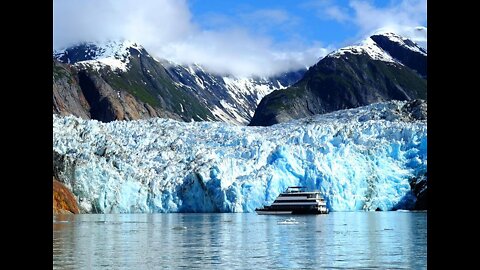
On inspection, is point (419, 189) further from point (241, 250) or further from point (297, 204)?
point (241, 250)

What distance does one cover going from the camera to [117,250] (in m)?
27.8

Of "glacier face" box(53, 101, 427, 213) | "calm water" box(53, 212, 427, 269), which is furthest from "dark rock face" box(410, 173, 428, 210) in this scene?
"calm water" box(53, 212, 427, 269)

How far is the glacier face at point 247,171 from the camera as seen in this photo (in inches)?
2778

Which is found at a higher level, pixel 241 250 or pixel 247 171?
pixel 247 171

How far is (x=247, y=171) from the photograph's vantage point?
7219 cm

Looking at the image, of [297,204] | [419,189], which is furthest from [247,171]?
[419,189]

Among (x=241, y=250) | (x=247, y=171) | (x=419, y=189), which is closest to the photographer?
(x=241, y=250)

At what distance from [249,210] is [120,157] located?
15.4 m

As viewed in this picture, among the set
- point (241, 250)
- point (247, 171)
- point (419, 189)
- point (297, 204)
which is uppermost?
point (247, 171)

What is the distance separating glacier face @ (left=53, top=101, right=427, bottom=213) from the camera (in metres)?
70.6

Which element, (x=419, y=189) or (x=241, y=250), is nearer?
(x=241, y=250)

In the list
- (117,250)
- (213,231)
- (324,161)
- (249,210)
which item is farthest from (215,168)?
(117,250)

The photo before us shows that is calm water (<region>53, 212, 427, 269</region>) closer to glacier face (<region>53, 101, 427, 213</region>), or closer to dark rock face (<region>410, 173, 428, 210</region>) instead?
glacier face (<region>53, 101, 427, 213</region>)
